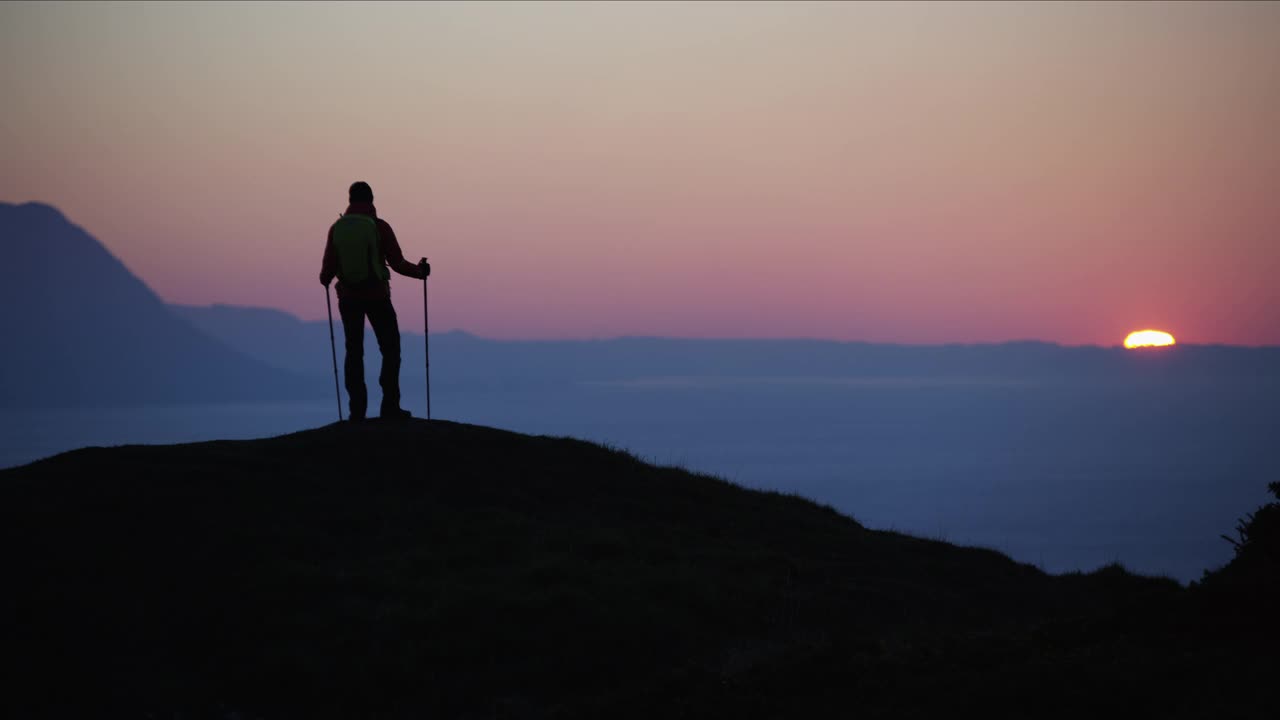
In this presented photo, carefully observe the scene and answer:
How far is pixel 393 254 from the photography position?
18125 millimetres

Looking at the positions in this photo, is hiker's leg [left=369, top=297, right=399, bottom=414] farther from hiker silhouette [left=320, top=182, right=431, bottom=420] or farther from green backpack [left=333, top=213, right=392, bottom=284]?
green backpack [left=333, top=213, right=392, bottom=284]

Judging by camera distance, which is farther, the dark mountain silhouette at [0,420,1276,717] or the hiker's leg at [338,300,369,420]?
the hiker's leg at [338,300,369,420]

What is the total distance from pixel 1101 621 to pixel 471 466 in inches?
374

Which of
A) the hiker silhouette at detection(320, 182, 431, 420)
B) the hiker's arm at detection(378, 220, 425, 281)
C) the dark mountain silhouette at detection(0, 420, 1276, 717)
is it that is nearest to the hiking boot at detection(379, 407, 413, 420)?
the hiker silhouette at detection(320, 182, 431, 420)

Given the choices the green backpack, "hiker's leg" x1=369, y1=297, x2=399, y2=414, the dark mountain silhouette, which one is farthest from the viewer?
"hiker's leg" x1=369, y1=297, x2=399, y2=414

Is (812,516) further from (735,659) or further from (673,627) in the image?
(735,659)

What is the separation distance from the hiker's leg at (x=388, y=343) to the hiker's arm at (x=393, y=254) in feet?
1.97

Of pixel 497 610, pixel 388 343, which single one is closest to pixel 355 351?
pixel 388 343

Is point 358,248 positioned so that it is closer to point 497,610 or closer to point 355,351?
point 355,351

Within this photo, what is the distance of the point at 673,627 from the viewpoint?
1182cm

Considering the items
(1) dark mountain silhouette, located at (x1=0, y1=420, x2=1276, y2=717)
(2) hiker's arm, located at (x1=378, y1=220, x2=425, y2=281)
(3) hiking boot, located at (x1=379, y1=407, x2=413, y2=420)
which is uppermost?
(2) hiker's arm, located at (x1=378, y1=220, x2=425, y2=281)

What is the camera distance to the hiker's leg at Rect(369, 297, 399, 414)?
18.1 meters

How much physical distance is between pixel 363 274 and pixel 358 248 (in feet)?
1.41

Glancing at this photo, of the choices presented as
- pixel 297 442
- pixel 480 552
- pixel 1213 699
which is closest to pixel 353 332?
pixel 297 442
